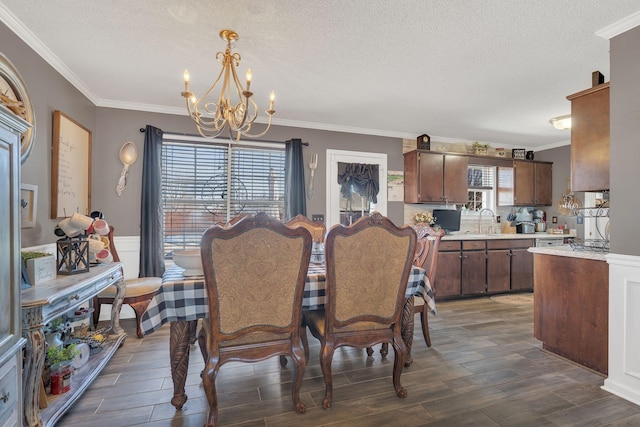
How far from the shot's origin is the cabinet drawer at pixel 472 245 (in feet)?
14.2

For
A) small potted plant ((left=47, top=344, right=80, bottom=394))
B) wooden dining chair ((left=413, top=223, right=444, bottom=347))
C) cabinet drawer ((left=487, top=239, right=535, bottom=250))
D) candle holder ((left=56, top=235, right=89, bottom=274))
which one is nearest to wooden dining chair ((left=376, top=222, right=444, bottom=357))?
wooden dining chair ((left=413, top=223, right=444, bottom=347))

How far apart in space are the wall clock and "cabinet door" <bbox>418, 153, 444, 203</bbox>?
4277 mm

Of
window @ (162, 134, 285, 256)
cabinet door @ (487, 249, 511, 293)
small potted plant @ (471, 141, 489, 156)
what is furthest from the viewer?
small potted plant @ (471, 141, 489, 156)

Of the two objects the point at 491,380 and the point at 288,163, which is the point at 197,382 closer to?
the point at 491,380

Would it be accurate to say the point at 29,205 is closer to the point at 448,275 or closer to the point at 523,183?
the point at 448,275

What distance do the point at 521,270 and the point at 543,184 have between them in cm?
170

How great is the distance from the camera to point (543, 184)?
5277 millimetres

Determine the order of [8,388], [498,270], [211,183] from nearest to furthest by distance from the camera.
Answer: [8,388], [211,183], [498,270]

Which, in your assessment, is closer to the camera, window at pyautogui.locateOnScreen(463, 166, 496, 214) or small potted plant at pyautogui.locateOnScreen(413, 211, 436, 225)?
small potted plant at pyautogui.locateOnScreen(413, 211, 436, 225)

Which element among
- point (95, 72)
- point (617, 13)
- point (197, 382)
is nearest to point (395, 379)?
point (197, 382)

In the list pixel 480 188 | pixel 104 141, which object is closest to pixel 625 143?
pixel 480 188

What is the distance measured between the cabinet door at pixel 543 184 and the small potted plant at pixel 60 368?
631 cm

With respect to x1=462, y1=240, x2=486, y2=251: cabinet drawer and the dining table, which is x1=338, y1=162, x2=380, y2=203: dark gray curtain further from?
the dining table

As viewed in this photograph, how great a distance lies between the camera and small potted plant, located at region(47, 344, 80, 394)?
1855 mm
